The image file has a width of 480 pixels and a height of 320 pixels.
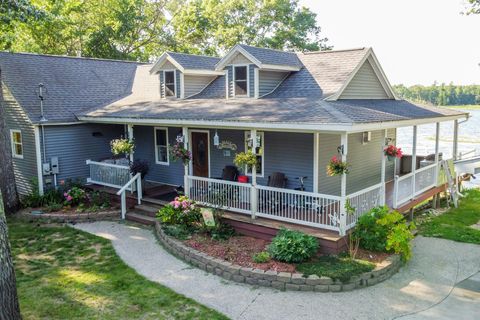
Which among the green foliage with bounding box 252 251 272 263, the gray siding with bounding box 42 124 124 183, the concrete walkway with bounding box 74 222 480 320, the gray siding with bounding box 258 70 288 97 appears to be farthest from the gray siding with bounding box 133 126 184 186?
the green foliage with bounding box 252 251 272 263

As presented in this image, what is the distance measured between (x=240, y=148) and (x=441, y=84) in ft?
329

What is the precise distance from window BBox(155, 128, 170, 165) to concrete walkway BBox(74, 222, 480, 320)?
5.80 meters

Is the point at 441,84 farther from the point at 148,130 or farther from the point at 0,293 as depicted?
the point at 0,293

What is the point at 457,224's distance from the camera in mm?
12945

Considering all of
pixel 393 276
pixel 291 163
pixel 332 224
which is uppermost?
pixel 291 163

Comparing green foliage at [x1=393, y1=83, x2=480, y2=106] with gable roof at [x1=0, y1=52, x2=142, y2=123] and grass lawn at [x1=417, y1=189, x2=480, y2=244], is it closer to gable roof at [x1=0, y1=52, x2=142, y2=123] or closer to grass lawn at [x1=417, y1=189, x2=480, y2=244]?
grass lawn at [x1=417, y1=189, x2=480, y2=244]

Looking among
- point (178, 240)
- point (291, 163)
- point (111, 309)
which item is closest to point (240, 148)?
point (291, 163)

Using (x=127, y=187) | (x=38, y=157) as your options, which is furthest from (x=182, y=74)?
(x=38, y=157)

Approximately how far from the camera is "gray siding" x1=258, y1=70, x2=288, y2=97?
13859mm

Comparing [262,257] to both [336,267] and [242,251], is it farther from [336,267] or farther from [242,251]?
[336,267]

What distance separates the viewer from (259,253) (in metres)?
9.43

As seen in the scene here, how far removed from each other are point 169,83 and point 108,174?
13.7 feet

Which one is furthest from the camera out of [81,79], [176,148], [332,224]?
[81,79]

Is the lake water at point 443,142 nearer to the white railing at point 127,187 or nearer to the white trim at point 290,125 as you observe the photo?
the white trim at point 290,125
